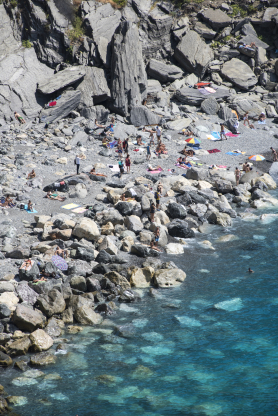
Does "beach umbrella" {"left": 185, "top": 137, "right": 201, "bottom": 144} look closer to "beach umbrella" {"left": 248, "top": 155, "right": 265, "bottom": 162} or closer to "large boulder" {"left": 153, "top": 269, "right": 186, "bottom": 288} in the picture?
"beach umbrella" {"left": 248, "top": 155, "right": 265, "bottom": 162}

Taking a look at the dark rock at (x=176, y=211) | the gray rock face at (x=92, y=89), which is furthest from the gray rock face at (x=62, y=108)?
the dark rock at (x=176, y=211)

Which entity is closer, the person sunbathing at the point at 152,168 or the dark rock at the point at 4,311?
the dark rock at the point at 4,311

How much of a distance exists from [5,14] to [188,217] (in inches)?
1363

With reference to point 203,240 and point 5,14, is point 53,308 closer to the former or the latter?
point 203,240

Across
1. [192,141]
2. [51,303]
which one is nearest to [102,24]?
[192,141]

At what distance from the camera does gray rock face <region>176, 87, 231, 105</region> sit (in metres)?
44.3

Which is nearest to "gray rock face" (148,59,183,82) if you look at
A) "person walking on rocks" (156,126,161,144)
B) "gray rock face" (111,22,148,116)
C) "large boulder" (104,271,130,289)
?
"gray rock face" (111,22,148,116)

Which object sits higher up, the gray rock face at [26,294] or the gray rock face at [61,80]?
the gray rock face at [61,80]

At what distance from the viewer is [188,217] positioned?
81.8 ft

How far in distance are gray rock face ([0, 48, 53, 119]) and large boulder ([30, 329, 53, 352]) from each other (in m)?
29.4

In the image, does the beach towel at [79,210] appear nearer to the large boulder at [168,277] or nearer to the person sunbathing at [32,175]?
the person sunbathing at [32,175]

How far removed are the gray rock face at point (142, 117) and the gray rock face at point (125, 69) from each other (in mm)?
1435

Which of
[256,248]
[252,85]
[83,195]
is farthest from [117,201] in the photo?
[252,85]

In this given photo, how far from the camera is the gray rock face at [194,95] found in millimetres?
44281
